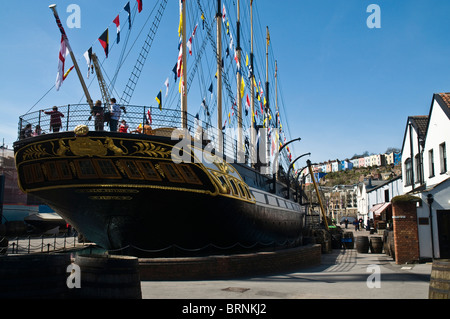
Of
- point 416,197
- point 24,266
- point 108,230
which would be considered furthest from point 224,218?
point 24,266

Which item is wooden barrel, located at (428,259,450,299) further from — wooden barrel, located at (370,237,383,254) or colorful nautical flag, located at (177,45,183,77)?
wooden barrel, located at (370,237,383,254)

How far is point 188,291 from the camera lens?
8047mm

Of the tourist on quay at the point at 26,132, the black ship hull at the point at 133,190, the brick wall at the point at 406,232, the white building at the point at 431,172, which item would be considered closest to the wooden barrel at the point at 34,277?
the black ship hull at the point at 133,190

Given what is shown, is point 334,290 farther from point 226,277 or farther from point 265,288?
point 226,277

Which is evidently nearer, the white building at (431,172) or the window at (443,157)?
the white building at (431,172)

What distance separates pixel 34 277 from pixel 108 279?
2.97 ft

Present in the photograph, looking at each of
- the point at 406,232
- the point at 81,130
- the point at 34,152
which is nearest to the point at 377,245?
the point at 406,232

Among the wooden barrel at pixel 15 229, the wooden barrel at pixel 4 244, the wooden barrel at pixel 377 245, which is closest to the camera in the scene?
the wooden barrel at pixel 4 244

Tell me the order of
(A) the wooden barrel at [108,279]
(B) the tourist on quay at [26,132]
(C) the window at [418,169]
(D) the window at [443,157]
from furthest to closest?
1. (C) the window at [418,169]
2. (D) the window at [443,157]
3. (B) the tourist on quay at [26,132]
4. (A) the wooden barrel at [108,279]

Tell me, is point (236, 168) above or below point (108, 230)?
above

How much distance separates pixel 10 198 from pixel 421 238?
35787 millimetres

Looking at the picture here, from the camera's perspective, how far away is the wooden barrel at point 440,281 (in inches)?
211

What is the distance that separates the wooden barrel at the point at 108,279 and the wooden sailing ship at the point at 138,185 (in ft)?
18.9

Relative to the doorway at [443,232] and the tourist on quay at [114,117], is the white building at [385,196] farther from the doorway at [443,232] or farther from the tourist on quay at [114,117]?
the tourist on quay at [114,117]
